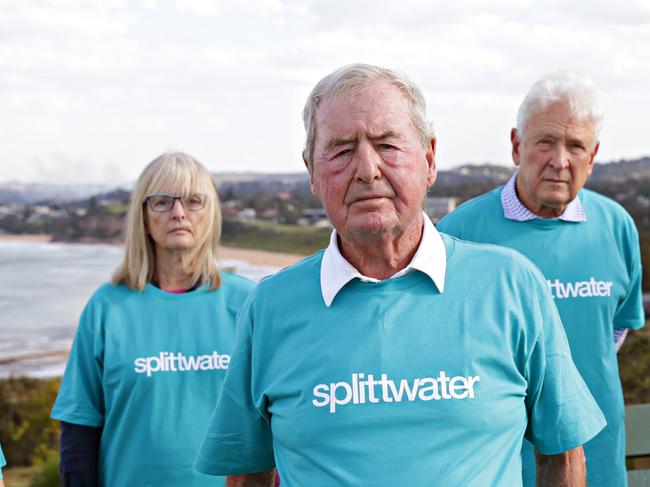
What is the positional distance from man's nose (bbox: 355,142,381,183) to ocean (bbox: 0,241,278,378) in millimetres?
4015

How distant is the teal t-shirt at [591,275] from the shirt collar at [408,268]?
1252mm

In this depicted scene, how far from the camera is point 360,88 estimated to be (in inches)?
67.5

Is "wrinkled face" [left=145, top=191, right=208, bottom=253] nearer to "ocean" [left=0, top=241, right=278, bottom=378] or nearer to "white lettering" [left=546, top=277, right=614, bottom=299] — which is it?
"white lettering" [left=546, top=277, right=614, bottom=299]

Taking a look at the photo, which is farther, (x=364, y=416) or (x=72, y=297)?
(x=72, y=297)

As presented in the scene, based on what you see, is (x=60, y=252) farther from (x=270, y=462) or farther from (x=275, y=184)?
(x=270, y=462)

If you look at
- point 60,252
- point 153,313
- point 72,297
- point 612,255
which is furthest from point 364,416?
point 60,252

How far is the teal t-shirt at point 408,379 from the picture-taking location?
1637mm

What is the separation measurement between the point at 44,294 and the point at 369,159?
15.0 ft

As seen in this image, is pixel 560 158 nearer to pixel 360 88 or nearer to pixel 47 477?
pixel 360 88

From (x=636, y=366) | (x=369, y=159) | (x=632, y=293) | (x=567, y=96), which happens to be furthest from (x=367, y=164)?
(x=636, y=366)

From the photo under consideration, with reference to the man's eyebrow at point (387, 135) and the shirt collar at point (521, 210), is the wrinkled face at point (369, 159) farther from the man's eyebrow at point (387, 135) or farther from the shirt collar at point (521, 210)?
the shirt collar at point (521, 210)

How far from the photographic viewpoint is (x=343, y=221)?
176 centimetres

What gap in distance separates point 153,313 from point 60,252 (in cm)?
345

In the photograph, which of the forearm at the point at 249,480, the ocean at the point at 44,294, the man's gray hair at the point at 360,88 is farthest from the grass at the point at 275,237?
the man's gray hair at the point at 360,88
